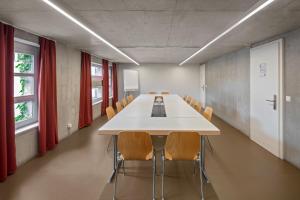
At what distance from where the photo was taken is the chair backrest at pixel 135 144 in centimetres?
281

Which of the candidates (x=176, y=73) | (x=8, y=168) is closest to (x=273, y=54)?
(x=8, y=168)

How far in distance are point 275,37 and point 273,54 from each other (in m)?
0.34

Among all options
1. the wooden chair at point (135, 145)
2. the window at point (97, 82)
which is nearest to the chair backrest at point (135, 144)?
the wooden chair at point (135, 145)

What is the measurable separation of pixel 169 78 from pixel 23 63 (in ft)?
29.9

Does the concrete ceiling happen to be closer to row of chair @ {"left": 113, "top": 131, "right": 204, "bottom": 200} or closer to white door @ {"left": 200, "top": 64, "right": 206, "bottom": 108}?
row of chair @ {"left": 113, "top": 131, "right": 204, "bottom": 200}

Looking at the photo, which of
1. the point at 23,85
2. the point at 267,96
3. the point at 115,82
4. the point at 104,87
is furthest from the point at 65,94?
the point at 115,82

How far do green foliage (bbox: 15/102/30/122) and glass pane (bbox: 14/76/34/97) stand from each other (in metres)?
0.21

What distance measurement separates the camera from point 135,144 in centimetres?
284

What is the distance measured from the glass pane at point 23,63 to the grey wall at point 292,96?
15.5ft

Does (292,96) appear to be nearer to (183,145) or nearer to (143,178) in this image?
(183,145)

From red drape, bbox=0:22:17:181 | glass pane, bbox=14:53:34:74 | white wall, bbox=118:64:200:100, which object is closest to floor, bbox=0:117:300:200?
red drape, bbox=0:22:17:181

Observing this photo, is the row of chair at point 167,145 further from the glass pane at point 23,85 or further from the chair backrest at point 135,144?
the glass pane at point 23,85

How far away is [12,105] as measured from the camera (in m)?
3.52

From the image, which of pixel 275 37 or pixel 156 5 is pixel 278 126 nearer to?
pixel 275 37
